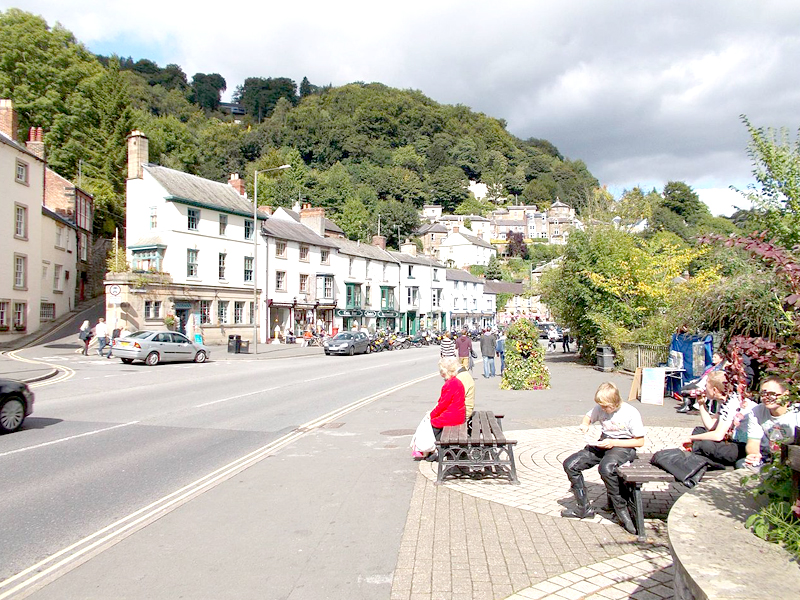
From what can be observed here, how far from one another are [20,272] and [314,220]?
84.2ft

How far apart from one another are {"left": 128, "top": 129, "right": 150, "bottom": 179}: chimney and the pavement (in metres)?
35.6

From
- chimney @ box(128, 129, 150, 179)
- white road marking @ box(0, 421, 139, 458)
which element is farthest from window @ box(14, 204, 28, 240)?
white road marking @ box(0, 421, 139, 458)

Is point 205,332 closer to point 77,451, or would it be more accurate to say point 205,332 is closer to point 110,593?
point 77,451

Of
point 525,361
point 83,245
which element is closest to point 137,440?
point 525,361

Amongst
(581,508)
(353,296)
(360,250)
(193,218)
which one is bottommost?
(581,508)

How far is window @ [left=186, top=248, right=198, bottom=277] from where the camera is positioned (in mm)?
38312

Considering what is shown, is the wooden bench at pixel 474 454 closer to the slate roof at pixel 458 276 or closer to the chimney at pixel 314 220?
the chimney at pixel 314 220

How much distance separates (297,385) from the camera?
1889cm

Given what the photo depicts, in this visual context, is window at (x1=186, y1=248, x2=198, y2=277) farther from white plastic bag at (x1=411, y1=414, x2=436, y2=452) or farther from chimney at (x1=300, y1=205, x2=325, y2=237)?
white plastic bag at (x1=411, y1=414, x2=436, y2=452)

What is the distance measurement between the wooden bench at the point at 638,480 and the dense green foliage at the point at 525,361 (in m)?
11.2

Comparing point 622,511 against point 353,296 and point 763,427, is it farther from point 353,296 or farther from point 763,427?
point 353,296

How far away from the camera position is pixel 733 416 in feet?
21.5

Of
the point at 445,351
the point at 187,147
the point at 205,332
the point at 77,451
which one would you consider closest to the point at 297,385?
the point at 445,351

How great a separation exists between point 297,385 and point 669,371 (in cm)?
1065
